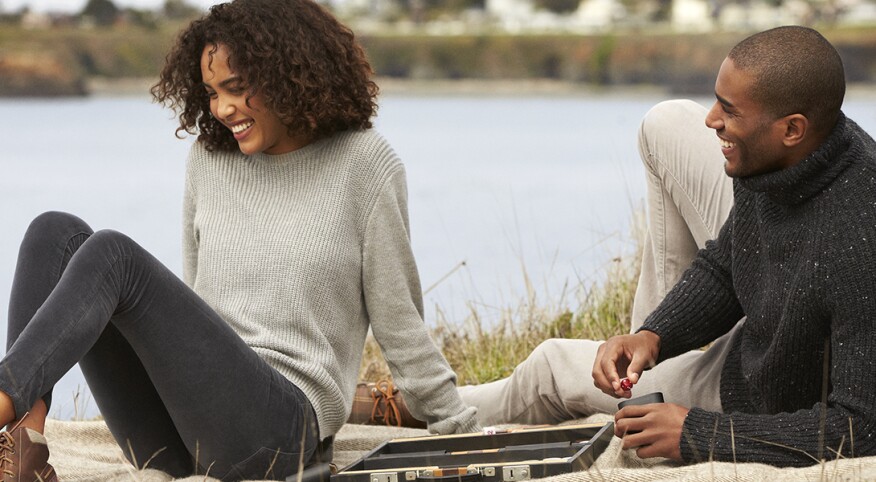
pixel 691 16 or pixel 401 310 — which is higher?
pixel 691 16

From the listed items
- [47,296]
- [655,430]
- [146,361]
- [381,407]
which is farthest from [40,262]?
[655,430]

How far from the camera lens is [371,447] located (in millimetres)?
3105

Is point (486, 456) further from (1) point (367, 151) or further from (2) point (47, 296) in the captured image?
(2) point (47, 296)

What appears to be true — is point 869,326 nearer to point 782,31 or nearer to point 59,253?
point 782,31

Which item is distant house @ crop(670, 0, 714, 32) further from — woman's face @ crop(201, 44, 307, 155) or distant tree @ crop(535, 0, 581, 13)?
woman's face @ crop(201, 44, 307, 155)

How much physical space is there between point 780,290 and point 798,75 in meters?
0.40

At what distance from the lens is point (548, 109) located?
30.5m

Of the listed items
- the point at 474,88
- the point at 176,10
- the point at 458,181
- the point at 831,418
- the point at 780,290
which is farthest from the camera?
the point at 474,88

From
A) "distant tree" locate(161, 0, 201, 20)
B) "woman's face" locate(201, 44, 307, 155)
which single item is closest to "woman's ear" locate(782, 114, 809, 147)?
"woman's face" locate(201, 44, 307, 155)

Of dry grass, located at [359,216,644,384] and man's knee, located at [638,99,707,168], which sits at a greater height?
man's knee, located at [638,99,707,168]

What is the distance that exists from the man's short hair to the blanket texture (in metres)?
0.61

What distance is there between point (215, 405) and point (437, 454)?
453mm

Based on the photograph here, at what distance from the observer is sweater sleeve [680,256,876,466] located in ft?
7.00

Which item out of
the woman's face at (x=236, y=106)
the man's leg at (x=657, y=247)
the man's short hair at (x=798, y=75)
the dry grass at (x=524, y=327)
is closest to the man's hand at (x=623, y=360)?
the man's leg at (x=657, y=247)
